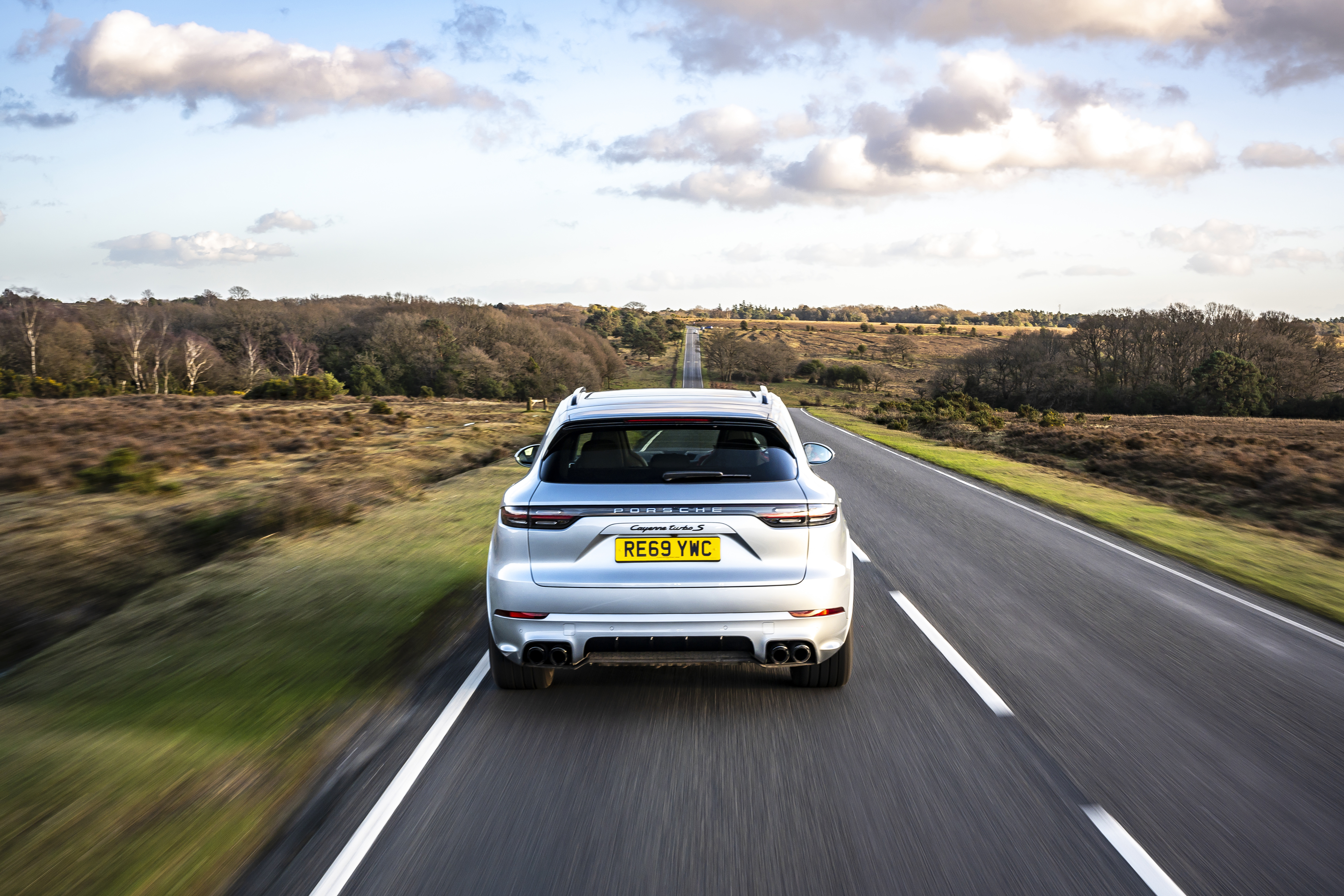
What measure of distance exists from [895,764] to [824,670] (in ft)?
2.95

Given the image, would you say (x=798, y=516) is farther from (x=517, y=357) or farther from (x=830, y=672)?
(x=517, y=357)

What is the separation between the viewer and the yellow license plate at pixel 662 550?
400 centimetres

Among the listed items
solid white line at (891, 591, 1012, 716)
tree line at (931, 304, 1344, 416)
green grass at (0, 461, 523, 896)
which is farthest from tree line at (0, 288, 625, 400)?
solid white line at (891, 591, 1012, 716)

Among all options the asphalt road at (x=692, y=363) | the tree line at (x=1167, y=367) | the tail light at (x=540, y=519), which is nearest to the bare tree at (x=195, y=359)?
the asphalt road at (x=692, y=363)

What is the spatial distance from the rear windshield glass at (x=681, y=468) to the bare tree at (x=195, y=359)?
258 feet

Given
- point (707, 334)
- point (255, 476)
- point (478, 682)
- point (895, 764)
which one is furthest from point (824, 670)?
point (707, 334)

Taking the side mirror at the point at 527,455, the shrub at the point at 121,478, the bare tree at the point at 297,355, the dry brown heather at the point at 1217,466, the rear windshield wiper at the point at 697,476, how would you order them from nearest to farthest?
the rear windshield wiper at the point at 697,476 < the side mirror at the point at 527,455 < the shrub at the point at 121,478 < the dry brown heather at the point at 1217,466 < the bare tree at the point at 297,355

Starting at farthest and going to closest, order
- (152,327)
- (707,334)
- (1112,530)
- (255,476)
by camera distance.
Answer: (707,334)
(152,327)
(255,476)
(1112,530)

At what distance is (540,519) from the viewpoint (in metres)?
4.06

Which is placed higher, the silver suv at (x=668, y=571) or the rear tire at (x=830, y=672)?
the silver suv at (x=668, y=571)

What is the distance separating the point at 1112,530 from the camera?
448 inches

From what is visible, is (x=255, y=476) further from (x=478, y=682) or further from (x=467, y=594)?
(x=478, y=682)

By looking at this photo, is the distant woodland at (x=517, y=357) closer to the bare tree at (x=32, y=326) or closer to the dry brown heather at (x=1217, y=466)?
the bare tree at (x=32, y=326)

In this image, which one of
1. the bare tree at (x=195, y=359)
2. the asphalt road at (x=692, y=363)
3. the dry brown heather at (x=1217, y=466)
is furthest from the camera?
the asphalt road at (x=692, y=363)
